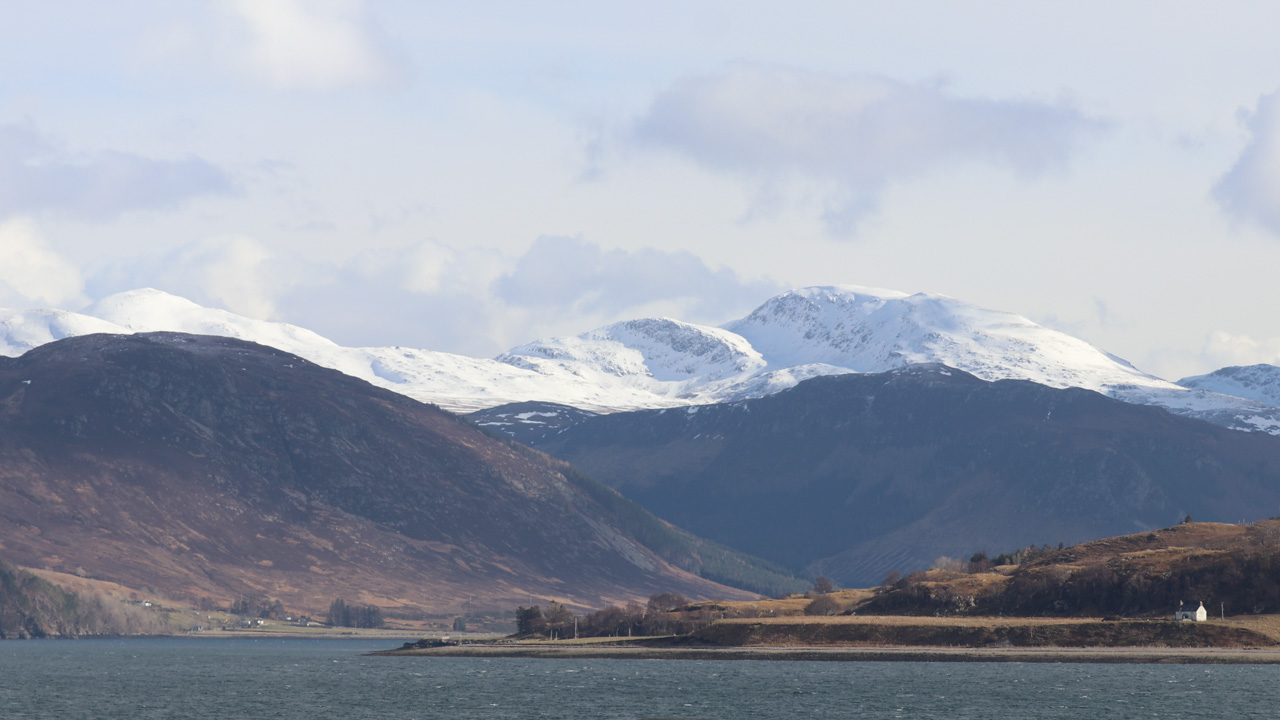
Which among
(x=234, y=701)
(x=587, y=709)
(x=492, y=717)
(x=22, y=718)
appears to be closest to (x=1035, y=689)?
(x=587, y=709)

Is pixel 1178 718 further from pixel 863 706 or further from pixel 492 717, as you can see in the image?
pixel 492 717

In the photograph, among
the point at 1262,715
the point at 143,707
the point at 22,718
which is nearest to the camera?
the point at 1262,715

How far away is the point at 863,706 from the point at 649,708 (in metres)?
24.8

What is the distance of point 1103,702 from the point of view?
182 meters

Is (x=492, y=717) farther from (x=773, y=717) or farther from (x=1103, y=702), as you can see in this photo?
(x=1103, y=702)

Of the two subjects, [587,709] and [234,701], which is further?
[234,701]

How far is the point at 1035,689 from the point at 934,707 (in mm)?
25394

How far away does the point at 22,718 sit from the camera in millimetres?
174125

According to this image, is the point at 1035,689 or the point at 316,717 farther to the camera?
the point at 1035,689

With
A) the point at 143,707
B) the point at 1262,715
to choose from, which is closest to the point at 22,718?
the point at 143,707

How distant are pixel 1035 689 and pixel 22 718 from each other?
4732 inches

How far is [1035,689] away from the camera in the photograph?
197 m

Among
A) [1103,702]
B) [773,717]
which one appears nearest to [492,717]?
[773,717]

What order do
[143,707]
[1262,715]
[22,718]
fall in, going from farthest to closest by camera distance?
[143,707], [22,718], [1262,715]
